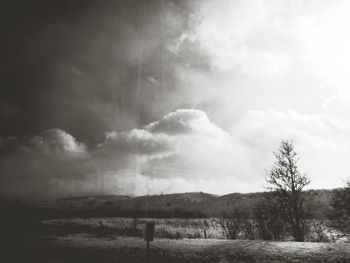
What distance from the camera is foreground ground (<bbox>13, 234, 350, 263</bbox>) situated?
50.7 feet

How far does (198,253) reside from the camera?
18062 mm

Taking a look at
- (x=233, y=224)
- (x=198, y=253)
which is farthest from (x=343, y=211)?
(x=198, y=253)

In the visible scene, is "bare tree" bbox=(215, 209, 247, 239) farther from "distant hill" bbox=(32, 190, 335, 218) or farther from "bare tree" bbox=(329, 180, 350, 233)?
"distant hill" bbox=(32, 190, 335, 218)

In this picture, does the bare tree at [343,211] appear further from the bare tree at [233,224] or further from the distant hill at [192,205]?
the distant hill at [192,205]

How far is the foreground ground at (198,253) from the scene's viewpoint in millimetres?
15445

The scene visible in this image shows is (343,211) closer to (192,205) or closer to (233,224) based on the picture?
(233,224)

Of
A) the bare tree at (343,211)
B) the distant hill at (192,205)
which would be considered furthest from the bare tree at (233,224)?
the distant hill at (192,205)

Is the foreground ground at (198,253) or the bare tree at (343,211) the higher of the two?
the bare tree at (343,211)

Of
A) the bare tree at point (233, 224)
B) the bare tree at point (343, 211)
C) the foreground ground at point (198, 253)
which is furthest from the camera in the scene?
the bare tree at point (233, 224)

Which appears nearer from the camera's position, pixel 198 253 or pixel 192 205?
pixel 198 253

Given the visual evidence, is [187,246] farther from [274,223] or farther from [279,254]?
[274,223]

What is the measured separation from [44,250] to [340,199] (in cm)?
3082

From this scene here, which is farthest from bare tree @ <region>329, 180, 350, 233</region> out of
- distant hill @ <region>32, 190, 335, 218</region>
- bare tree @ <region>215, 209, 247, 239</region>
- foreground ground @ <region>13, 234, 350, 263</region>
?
distant hill @ <region>32, 190, 335, 218</region>

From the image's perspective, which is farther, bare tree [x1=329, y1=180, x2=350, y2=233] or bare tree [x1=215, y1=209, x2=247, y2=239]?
bare tree [x1=215, y1=209, x2=247, y2=239]
